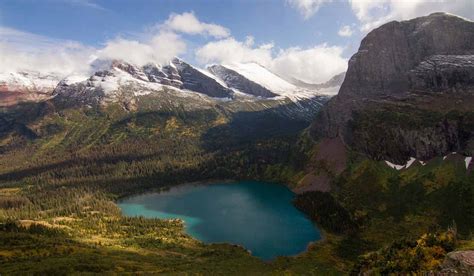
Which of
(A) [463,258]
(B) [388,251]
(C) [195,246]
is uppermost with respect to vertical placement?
(A) [463,258]

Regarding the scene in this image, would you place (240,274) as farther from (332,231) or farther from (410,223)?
(410,223)

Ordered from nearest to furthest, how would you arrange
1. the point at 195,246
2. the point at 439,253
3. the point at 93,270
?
the point at 439,253 → the point at 93,270 → the point at 195,246

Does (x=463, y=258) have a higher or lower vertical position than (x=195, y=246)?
higher

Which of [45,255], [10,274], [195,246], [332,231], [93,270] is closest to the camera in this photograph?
[10,274]

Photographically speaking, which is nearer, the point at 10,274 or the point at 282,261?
the point at 10,274

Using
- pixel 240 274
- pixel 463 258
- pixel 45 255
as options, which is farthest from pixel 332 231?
pixel 463 258

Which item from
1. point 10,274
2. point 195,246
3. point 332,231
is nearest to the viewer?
point 10,274

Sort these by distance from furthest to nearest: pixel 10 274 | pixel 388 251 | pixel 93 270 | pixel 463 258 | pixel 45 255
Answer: pixel 45 255 → pixel 93 270 → pixel 10 274 → pixel 388 251 → pixel 463 258

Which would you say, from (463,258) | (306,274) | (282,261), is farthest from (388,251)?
(282,261)

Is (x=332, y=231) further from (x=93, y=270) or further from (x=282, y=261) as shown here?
(x=93, y=270)
